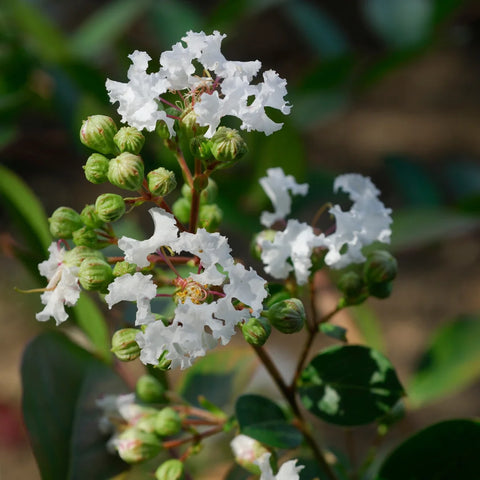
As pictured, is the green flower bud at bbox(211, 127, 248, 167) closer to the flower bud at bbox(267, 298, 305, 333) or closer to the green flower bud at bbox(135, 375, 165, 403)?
the flower bud at bbox(267, 298, 305, 333)

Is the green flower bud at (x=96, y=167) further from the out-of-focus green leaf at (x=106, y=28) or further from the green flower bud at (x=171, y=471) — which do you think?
the out-of-focus green leaf at (x=106, y=28)

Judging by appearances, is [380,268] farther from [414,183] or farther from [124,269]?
[414,183]

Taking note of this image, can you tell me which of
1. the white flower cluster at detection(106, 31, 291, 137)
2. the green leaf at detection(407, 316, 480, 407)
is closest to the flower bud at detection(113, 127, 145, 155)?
the white flower cluster at detection(106, 31, 291, 137)

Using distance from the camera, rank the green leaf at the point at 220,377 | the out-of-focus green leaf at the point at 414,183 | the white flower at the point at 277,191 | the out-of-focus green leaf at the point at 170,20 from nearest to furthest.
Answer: the white flower at the point at 277,191, the green leaf at the point at 220,377, the out-of-focus green leaf at the point at 414,183, the out-of-focus green leaf at the point at 170,20

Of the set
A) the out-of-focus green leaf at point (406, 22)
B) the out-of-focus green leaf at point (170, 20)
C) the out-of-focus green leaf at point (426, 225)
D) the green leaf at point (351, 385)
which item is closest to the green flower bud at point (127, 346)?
the green leaf at point (351, 385)

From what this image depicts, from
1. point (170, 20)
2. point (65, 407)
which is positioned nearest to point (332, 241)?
point (65, 407)

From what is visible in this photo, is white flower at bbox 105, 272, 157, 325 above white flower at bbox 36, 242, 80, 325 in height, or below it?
below
